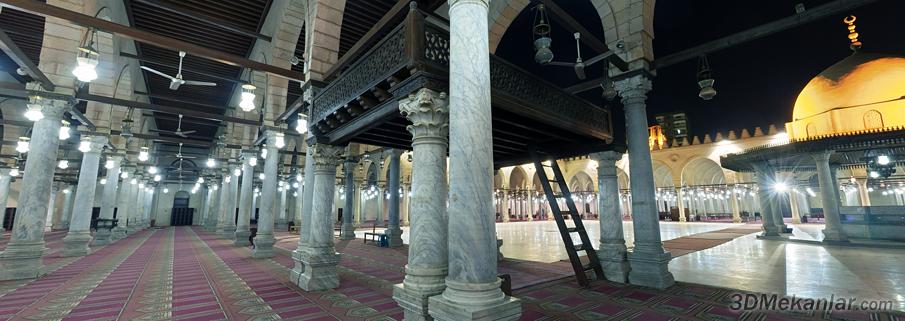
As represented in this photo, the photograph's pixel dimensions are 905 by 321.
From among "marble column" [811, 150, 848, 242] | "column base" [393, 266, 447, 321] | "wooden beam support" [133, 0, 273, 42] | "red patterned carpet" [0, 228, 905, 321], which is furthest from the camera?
"marble column" [811, 150, 848, 242]

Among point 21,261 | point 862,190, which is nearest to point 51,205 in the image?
point 21,261

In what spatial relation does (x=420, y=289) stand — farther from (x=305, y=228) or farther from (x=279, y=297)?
(x=305, y=228)

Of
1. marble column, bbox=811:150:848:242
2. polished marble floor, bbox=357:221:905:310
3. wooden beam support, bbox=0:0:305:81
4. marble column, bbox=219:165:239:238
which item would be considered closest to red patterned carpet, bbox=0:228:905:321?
polished marble floor, bbox=357:221:905:310

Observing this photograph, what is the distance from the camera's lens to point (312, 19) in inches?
288

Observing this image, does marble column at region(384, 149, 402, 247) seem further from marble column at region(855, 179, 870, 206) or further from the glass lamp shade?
marble column at region(855, 179, 870, 206)

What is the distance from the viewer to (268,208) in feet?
35.1

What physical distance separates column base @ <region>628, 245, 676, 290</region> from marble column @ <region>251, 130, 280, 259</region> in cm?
971

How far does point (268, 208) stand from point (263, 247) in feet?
3.86

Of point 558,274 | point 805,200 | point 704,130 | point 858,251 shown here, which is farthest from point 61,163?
point 805,200

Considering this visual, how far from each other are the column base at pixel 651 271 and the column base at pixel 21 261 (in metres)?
12.5

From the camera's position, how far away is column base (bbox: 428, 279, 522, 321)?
308cm

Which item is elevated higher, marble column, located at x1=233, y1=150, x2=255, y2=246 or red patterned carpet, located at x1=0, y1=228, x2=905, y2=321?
marble column, located at x1=233, y1=150, x2=255, y2=246

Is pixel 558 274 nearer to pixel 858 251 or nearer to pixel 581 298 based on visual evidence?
pixel 581 298

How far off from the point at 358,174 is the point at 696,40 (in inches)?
957
